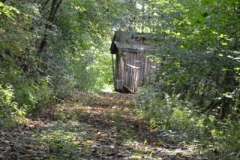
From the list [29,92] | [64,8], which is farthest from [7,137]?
[64,8]

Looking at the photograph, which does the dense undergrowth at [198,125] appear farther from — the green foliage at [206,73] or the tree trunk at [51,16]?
the tree trunk at [51,16]

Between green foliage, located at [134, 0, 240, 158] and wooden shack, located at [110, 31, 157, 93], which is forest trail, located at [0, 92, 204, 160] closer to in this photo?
green foliage, located at [134, 0, 240, 158]

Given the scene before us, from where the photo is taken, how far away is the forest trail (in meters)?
5.99

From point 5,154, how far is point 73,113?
531cm

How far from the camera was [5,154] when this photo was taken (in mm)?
5496

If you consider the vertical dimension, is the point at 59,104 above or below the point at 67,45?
below

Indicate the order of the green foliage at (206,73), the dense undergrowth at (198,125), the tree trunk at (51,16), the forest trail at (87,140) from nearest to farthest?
the forest trail at (87,140), the dense undergrowth at (198,125), the green foliage at (206,73), the tree trunk at (51,16)

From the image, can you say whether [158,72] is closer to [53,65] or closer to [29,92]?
[53,65]

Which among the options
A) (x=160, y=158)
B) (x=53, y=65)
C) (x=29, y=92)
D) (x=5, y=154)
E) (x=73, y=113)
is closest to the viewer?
(x=5, y=154)

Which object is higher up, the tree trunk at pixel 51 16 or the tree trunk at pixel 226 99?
the tree trunk at pixel 51 16

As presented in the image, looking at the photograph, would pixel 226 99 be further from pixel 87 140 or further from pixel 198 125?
pixel 87 140

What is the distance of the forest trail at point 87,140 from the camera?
5.99m

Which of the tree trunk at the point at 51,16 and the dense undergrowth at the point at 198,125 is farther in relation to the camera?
the tree trunk at the point at 51,16

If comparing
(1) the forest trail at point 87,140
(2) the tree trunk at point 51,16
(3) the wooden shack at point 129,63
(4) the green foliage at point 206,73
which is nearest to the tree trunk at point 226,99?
(4) the green foliage at point 206,73
